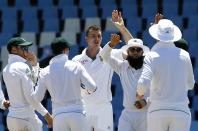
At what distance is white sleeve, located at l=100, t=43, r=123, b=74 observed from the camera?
765 centimetres

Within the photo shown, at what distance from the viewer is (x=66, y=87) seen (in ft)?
23.6

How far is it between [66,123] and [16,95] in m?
0.73

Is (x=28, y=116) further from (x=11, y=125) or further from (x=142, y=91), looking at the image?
(x=142, y=91)

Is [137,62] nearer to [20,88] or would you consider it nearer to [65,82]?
[65,82]

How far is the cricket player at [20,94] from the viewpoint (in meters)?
7.61

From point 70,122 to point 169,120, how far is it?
0.89m

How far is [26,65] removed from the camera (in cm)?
772

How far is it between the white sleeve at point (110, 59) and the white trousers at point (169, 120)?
0.80m

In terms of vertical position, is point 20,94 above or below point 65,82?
below

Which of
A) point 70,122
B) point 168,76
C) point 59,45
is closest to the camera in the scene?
point 168,76

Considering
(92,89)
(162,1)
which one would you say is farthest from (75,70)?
(162,1)

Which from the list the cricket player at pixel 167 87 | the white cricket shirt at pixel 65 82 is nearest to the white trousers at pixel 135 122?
the cricket player at pixel 167 87

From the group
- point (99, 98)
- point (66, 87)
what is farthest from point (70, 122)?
point (99, 98)

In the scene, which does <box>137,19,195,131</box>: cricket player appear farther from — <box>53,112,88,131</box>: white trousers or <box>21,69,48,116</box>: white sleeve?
<box>21,69,48,116</box>: white sleeve
